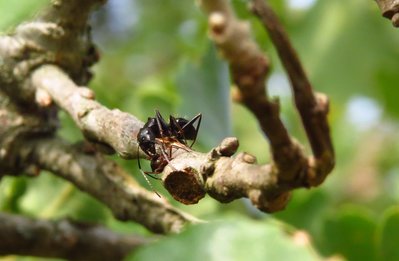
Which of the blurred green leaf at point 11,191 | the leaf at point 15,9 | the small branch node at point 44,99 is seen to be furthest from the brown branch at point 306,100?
the blurred green leaf at point 11,191

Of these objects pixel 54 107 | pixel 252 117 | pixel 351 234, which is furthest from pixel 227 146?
pixel 252 117

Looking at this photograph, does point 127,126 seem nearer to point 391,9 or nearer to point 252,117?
point 391,9

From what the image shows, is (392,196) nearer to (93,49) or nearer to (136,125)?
(93,49)

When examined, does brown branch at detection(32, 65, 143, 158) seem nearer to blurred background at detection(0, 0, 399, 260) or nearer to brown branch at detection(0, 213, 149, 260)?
blurred background at detection(0, 0, 399, 260)

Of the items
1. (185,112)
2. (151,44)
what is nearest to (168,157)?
(185,112)

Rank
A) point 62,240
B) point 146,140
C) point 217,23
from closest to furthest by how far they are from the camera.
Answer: point 217,23 < point 146,140 < point 62,240

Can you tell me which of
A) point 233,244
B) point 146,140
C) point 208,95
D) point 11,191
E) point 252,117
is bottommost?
point 233,244

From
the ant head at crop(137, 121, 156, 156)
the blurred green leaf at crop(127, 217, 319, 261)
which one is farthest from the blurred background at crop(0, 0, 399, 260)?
the ant head at crop(137, 121, 156, 156)
